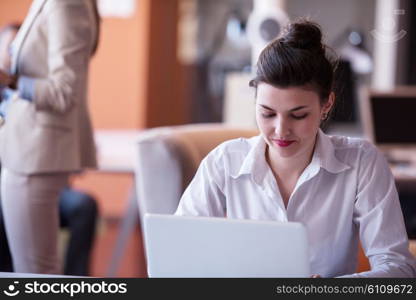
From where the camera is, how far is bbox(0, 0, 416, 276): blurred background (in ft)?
10.7

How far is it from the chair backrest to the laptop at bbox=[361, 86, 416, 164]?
1251 millimetres

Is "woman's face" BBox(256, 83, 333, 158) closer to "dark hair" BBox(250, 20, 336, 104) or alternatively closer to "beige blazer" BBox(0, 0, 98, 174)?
"dark hair" BBox(250, 20, 336, 104)

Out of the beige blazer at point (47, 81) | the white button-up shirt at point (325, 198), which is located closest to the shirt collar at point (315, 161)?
the white button-up shirt at point (325, 198)

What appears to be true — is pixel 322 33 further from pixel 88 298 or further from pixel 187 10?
pixel 187 10

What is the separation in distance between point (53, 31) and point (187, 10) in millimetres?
6830

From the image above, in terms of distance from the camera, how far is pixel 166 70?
19.0 feet

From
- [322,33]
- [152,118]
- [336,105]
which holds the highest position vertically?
[322,33]

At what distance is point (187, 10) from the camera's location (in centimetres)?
870

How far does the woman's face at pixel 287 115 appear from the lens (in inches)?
55.4

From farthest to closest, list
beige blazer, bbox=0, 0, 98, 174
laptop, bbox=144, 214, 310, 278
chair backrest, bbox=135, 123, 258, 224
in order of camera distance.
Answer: chair backrest, bbox=135, 123, 258, 224 < beige blazer, bbox=0, 0, 98, 174 < laptop, bbox=144, 214, 310, 278

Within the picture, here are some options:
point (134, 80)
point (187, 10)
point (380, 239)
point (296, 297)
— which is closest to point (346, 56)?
point (134, 80)

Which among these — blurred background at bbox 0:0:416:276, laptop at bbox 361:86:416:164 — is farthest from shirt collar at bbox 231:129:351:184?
laptop at bbox 361:86:416:164

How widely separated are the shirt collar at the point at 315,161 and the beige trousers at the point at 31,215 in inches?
28.6

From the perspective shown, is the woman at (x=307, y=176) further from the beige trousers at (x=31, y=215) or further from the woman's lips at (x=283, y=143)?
Answer: the beige trousers at (x=31, y=215)
